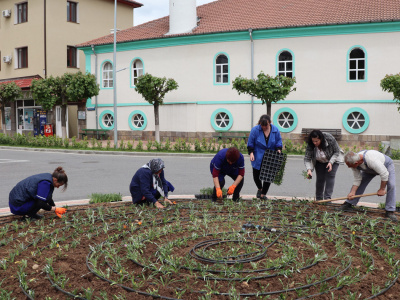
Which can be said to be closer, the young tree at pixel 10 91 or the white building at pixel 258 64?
the white building at pixel 258 64

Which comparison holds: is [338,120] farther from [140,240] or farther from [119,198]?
[140,240]

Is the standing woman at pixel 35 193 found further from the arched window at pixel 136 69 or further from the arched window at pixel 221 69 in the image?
the arched window at pixel 136 69

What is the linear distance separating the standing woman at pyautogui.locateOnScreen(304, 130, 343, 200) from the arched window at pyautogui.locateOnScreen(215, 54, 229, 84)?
1915cm

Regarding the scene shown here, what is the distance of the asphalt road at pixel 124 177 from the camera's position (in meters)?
10.1

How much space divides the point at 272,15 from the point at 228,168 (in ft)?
67.6

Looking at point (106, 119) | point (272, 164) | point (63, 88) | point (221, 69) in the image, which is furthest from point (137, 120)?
point (272, 164)

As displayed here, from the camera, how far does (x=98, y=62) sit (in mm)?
30750

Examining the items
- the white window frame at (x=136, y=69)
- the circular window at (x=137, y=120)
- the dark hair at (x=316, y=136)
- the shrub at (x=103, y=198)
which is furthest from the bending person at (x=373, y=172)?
the white window frame at (x=136, y=69)

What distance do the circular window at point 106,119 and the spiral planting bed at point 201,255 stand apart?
23414mm

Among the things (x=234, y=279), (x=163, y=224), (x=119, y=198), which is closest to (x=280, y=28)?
(x=119, y=198)

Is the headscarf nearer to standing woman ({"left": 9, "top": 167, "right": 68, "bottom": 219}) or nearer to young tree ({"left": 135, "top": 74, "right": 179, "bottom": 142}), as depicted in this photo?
standing woman ({"left": 9, "top": 167, "right": 68, "bottom": 219})

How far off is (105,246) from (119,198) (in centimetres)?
321

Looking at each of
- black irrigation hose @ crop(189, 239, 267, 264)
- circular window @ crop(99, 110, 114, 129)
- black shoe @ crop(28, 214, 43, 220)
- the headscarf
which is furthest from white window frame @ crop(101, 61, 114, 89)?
black irrigation hose @ crop(189, 239, 267, 264)

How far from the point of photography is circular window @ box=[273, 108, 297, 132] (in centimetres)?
2467
